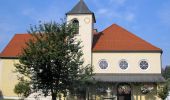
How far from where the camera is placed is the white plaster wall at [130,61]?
4400cm

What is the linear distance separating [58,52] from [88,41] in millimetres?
18222

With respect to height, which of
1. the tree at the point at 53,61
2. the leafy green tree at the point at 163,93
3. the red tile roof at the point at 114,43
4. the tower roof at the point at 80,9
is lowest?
the leafy green tree at the point at 163,93

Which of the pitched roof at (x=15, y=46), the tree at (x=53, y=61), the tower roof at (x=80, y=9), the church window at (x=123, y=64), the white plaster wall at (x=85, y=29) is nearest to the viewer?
the tree at (x=53, y=61)

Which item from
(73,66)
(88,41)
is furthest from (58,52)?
(88,41)

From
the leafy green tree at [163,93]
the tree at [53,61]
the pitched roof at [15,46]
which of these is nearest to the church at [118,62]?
the leafy green tree at [163,93]

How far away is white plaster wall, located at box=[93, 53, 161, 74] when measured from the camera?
44.0 meters

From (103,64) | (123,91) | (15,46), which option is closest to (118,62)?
(103,64)

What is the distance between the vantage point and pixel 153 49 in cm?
4438

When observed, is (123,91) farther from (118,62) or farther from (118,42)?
(118,42)

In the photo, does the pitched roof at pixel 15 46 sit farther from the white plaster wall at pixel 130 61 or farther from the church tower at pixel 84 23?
the white plaster wall at pixel 130 61

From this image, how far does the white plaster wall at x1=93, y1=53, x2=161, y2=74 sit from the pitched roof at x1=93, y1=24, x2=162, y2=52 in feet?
2.14

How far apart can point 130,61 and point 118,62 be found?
5.03ft

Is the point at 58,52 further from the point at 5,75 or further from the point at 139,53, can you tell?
the point at 5,75

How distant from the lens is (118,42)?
46.2 m
